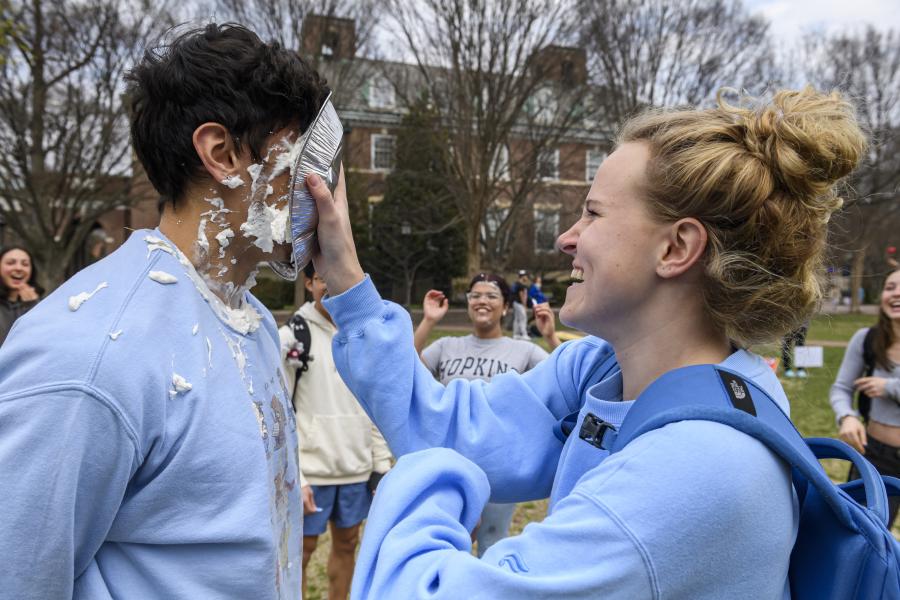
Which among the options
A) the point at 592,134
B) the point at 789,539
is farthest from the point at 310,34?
the point at 789,539

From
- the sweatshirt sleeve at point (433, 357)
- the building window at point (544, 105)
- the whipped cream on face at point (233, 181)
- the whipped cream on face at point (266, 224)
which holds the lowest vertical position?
the sweatshirt sleeve at point (433, 357)

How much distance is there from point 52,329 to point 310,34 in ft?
48.7

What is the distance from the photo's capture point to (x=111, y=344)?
1.25 m

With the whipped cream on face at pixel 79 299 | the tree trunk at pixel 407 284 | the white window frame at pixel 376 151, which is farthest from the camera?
the tree trunk at pixel 407 284

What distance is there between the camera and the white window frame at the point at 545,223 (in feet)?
79.8

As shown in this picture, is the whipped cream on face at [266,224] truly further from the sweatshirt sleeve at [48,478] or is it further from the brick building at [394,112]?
the brick building at [394,112]

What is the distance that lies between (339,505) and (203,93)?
3093mm

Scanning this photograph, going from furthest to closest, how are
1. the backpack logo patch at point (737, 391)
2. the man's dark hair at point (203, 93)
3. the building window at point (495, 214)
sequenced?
the building window at point (495, 214) → the man's dark hair at point (203, 93) → the backpack logo patch at point (737, 391)

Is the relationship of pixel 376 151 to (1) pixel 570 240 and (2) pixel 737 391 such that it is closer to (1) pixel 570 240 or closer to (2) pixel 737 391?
(1) pixel 570 240

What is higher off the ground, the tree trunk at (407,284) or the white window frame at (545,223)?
the white window frame at (545,223)

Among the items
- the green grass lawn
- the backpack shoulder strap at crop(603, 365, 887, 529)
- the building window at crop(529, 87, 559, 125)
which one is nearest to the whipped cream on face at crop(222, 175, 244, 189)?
the backpack shoulder strap at crop(603, 365, 887, 529)

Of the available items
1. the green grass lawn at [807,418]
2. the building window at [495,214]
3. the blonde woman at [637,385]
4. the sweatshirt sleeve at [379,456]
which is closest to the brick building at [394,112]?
the building window at [495,214]

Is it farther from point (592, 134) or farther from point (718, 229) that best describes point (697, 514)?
point (592, 134)

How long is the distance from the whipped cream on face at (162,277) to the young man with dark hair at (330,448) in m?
2.50
